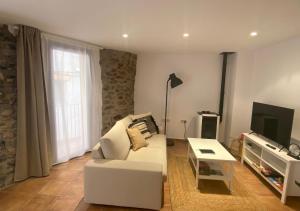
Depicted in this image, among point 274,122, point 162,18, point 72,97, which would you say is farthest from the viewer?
point 72,97

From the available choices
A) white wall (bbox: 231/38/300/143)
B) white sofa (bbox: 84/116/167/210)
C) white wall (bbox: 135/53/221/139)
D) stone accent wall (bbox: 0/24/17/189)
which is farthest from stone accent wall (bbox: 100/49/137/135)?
white wall (bbox: 231/38/300/143)

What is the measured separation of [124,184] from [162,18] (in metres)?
1.88

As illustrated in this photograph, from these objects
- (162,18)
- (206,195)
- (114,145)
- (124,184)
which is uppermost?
(162,18)

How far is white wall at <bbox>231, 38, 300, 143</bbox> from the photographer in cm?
284

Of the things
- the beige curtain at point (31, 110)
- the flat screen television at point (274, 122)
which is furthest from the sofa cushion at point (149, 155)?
the flat screen television at point (274, 122)

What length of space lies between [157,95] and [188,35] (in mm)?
2146

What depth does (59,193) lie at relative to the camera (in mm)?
2410

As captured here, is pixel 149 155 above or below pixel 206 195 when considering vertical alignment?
above

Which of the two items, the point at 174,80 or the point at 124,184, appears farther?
the point at 174,80

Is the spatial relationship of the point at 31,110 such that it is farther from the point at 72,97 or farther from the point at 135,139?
the point at 135,139

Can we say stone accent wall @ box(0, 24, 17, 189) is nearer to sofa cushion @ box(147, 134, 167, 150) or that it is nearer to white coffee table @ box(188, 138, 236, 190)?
sofa cushion @ box(147, 134, 167, 150)

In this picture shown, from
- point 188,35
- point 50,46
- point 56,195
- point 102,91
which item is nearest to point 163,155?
point 56,195

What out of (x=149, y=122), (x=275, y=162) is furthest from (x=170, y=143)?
(x=275, y=162)

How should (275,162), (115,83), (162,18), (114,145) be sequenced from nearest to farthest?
(162,18)
(114,145)
(275,162)
(115,83)
